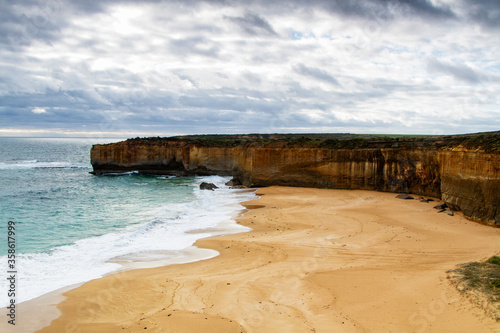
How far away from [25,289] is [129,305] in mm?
3486

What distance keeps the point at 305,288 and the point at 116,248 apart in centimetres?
832

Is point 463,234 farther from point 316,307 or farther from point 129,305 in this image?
point 129,305

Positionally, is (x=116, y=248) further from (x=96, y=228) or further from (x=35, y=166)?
(x=35, y=166)

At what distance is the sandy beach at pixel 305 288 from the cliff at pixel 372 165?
10.3 feet

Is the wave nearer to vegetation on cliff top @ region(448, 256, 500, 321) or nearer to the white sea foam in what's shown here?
the white sea foam

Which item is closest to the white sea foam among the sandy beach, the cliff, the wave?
the sandy beach

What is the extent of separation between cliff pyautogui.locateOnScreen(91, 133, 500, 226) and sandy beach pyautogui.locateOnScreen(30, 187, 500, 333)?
3.15m

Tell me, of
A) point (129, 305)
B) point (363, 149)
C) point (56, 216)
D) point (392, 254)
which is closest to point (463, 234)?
point (392, 254)

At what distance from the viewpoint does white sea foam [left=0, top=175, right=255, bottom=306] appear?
411 inches

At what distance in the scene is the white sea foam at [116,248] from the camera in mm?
10434

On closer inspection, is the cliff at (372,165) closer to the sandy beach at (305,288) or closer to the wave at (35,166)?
the sandy beach at (305,288)

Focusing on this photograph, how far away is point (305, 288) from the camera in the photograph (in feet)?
30.2

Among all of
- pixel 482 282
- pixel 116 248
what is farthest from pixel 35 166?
pixel 482 282

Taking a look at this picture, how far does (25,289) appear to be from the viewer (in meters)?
9.70
